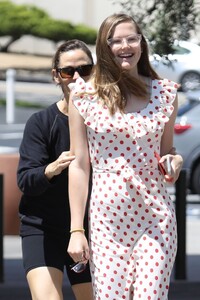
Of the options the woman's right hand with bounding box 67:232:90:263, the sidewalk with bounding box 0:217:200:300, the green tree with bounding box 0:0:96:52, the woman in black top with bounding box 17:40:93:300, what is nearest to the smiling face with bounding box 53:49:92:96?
the woman in black top with bounding box 17:40:93:300

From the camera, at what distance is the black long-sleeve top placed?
4672mm

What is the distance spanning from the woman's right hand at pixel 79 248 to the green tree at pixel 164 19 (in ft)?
12.7

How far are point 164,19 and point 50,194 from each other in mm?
3487

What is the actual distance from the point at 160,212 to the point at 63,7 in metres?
35.2

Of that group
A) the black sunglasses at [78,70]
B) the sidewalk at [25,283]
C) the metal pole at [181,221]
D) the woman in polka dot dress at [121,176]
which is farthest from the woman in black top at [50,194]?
the metal pole at [181,221]

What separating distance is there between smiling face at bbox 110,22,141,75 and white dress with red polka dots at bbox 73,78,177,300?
194mm

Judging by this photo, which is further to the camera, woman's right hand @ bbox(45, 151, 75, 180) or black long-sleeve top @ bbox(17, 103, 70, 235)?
black long-sleeve top @ bbox(17, 103, 70, 235)

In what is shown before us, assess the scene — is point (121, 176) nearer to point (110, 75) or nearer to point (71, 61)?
point (110, 75)

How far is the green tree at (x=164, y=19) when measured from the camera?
25.7ft

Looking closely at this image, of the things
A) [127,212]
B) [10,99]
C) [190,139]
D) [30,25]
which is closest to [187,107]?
[190,139]

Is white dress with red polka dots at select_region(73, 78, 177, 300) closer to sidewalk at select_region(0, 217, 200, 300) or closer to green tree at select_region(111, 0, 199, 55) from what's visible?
green tree at select_region(111, 0, 199, 55)

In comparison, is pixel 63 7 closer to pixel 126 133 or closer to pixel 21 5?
pixel 21 5

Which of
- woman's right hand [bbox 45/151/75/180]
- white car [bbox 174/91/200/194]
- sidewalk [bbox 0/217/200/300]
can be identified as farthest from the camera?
white car [bbox 174/91/200/194]

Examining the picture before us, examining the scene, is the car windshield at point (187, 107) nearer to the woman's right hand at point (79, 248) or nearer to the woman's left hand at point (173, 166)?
the woman's left hand at point (173, 166)
